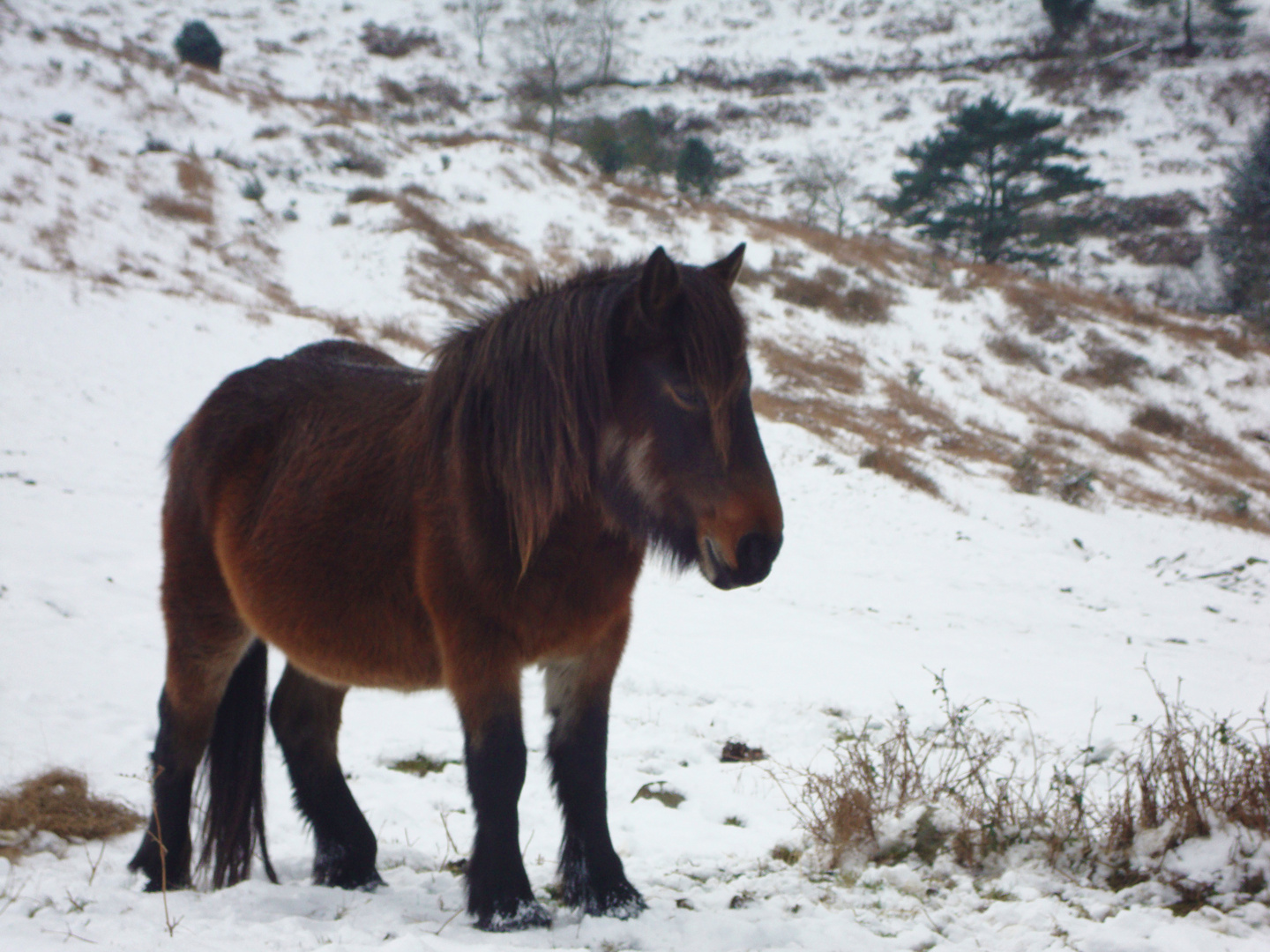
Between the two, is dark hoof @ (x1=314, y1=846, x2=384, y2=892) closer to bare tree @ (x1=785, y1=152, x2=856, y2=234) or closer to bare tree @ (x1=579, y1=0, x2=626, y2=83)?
bare tree @ (x1=785, y1=152, x2=856, y2=234)

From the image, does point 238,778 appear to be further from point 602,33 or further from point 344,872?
point 602,33

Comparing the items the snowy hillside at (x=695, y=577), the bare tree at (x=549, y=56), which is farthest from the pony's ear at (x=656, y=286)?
the bare tree at (x=549, y=56)

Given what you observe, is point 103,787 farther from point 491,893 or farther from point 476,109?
point 476,109

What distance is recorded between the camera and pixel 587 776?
9.00 ft

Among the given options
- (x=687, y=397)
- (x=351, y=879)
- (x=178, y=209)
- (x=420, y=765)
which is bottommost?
(x=420, y=765)

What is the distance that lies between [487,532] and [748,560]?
83 centimetres

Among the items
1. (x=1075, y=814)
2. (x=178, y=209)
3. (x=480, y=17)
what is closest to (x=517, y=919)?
(x=1075, y=814)

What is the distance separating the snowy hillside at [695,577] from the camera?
279 cm

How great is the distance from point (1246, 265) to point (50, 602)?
37.4 m

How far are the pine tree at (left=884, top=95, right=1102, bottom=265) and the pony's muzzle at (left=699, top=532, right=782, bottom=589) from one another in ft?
114

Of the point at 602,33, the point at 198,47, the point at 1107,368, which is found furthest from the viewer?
the point at 602,33

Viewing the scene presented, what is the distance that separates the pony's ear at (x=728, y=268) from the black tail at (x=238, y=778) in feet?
8.01

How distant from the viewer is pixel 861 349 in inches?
882

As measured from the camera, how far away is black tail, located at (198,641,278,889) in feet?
10.7
